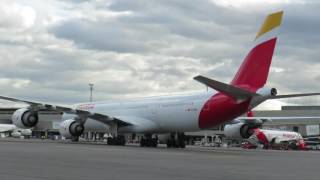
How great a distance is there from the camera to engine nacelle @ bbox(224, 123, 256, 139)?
3991cm

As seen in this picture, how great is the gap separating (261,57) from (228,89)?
3285 millimetres

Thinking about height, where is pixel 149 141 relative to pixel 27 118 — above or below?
below

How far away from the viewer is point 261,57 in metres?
31.5

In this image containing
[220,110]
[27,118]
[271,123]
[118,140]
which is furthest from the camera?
[271,123]

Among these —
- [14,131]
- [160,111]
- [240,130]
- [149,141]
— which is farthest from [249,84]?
[14,131]

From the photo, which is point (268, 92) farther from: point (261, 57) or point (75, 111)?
point (75, 111)

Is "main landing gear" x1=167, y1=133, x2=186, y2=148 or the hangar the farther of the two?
the hangar

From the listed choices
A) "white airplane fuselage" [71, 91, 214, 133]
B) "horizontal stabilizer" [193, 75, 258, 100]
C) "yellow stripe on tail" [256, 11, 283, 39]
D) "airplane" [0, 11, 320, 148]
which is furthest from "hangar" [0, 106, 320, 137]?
"yellow stripe on tail" [256, 11, 283, 39]

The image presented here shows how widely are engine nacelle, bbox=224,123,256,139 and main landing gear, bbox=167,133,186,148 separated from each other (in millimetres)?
3583

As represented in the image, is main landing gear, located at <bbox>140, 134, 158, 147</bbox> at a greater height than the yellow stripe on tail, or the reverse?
the yellow stripe on tail

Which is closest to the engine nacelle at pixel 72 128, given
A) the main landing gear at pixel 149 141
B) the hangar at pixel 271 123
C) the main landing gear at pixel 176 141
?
the main landing gear at pixel 149 141

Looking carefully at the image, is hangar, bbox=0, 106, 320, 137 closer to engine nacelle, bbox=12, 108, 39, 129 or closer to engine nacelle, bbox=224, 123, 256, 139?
engine nacelle, bbox=12, 108, 39, 129

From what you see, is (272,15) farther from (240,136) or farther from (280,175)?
(280,175)

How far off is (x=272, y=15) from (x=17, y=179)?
21.1m
